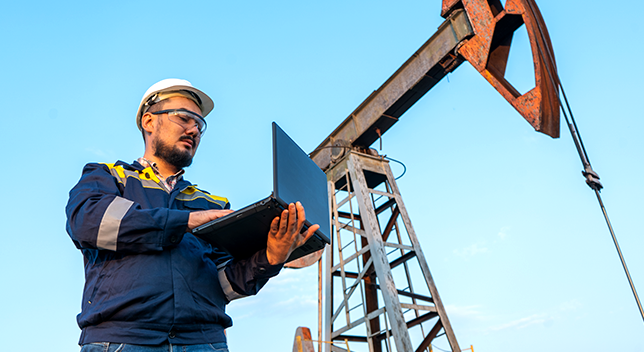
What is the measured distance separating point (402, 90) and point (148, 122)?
640 cm

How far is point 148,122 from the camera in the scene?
2475 millimetres

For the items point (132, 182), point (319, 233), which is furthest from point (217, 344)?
point (132, 182)

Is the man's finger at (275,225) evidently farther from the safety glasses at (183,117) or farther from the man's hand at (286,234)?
the safety glasses at (183,117)

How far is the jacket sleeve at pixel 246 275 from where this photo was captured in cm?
207

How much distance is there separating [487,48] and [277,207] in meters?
6.40

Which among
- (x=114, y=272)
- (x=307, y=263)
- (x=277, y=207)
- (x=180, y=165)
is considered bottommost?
(x=114, y=272)

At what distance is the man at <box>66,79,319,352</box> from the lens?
5.75 feet

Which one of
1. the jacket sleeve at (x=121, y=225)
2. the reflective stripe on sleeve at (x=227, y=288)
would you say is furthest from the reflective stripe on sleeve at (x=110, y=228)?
the reflective stripe on sleeve at (x=227, y=288)

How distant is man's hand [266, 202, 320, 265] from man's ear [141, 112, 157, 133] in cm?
94

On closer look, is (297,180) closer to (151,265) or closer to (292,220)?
(292,220)

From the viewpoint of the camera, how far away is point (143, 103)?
2.54m

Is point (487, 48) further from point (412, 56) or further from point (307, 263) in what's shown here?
point (307, 263)

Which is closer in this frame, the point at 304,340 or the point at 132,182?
the point at 132,182

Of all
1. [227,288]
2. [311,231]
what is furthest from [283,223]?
[227,288]
